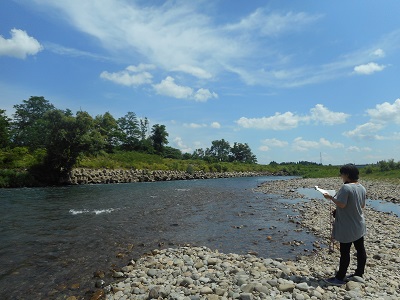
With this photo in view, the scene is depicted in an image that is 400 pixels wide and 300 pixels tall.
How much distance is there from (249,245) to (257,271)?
13.2ft

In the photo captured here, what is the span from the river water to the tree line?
20.4m

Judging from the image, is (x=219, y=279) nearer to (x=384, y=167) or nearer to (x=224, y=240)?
(x=224, y=240)

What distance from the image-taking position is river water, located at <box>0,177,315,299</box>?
7.67 meters

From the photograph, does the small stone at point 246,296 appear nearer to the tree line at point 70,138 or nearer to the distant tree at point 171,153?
the tree line at point 70,138

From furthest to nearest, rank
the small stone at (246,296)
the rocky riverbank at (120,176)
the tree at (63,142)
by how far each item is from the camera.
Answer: the rocky riverbank at (120,176) < the tree at (63,142) < the small stone at (246,296)

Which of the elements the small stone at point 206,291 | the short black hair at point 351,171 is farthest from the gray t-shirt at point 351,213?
the small stone at point 206,291

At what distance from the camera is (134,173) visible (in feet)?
170

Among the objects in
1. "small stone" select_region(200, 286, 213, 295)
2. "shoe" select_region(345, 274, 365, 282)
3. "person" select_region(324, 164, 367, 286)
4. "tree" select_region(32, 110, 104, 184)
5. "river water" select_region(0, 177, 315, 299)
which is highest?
"tree" select_region(32, 110, 104, 184)

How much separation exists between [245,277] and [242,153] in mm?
128858

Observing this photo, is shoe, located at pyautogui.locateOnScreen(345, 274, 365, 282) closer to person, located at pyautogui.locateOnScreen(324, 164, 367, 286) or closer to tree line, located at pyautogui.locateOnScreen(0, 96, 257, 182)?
person, located at pyautogui.locateOnScreen(324, 164, 367, 286)

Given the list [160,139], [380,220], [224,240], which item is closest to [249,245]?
[224,240]

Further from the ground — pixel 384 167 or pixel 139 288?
pixel 384 167

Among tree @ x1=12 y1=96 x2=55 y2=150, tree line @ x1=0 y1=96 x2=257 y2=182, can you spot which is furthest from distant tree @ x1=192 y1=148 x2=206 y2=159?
tree @ x1=12 y1=96 x2=55 y2=150

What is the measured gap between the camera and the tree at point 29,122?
64.5 m
